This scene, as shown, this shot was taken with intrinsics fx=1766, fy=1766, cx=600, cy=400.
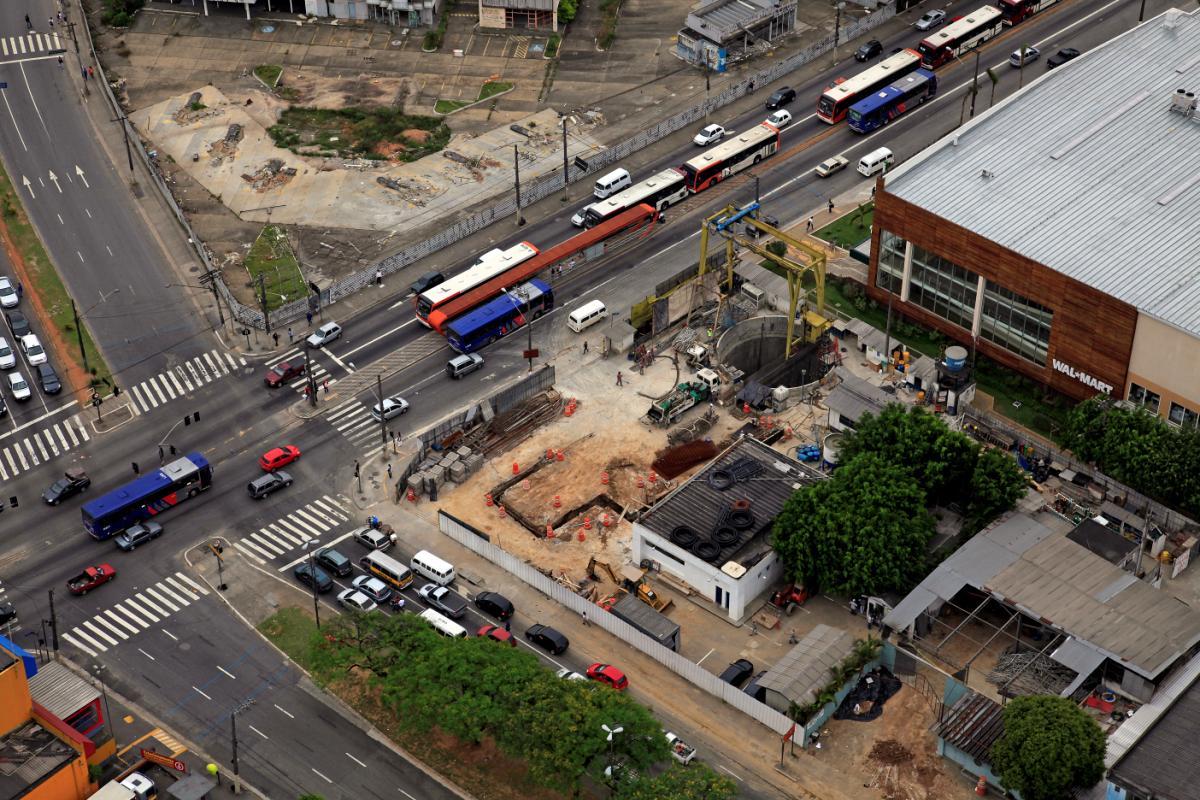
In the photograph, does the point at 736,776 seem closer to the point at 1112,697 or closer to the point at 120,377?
the point at 1112,697

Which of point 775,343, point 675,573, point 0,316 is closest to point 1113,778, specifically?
point 675,573

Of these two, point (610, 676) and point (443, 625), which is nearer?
point (610, 676)

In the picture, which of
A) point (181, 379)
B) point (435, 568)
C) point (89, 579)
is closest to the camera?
point (435, 568)

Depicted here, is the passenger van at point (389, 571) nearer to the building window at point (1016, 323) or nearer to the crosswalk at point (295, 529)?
the crosswalk at point (295, 529)

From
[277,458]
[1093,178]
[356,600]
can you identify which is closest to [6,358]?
[277,458]

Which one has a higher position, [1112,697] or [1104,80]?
[1104,80]

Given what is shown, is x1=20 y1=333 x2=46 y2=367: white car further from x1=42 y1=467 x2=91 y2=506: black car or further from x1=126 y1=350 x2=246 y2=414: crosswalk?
x1=42 y1=467 x2=91 y2=506: black car

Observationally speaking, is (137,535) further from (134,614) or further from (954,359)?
(954,359)
